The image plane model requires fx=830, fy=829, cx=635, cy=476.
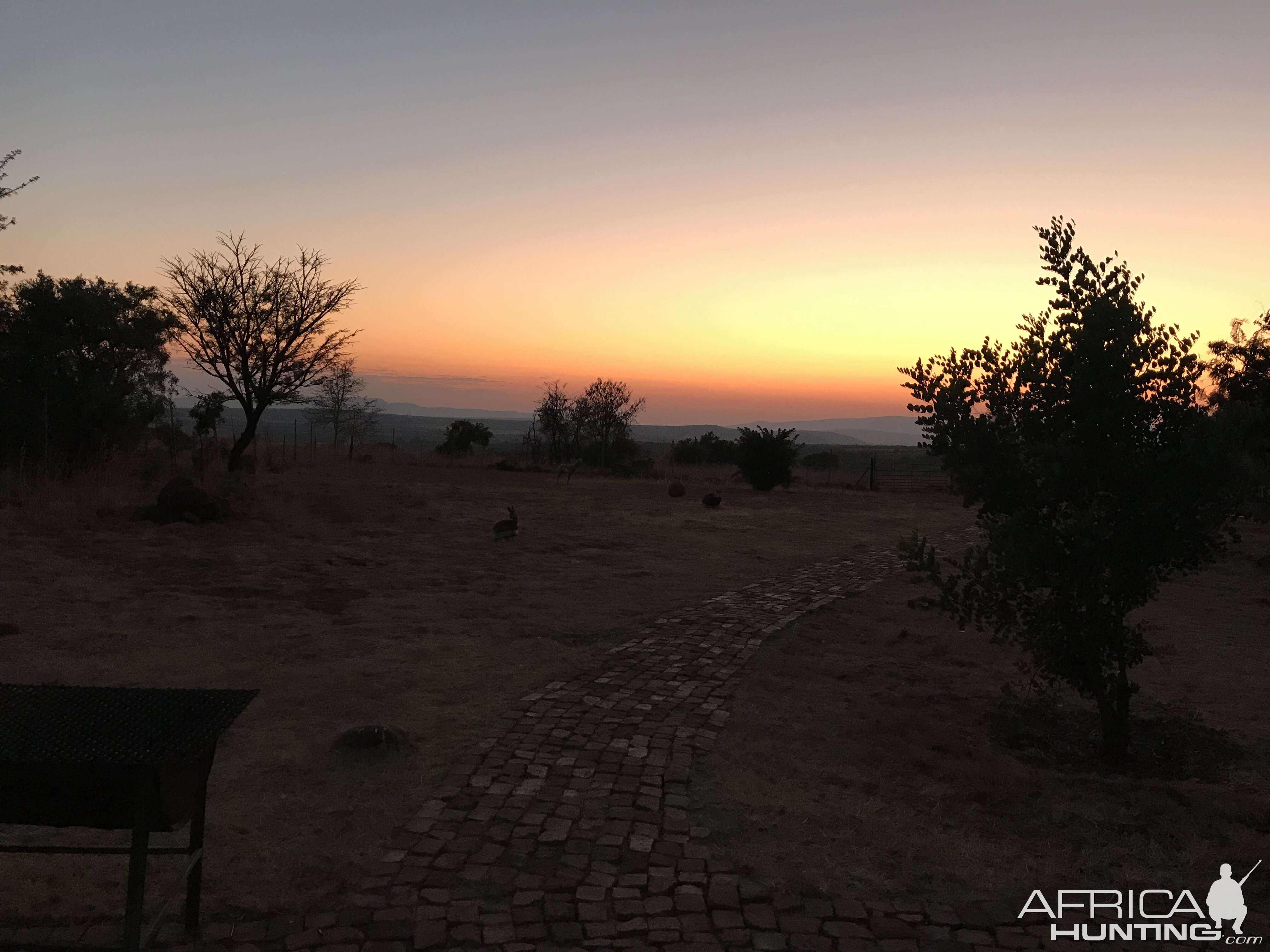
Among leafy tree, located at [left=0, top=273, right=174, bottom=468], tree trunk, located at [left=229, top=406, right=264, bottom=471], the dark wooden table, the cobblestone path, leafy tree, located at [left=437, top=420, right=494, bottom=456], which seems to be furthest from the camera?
leafy tree, located at [left=437, top=420, right=494, bottom=456]

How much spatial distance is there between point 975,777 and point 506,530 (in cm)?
1185

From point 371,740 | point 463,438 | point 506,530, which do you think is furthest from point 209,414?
point 371,740

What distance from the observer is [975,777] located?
5.68 metres

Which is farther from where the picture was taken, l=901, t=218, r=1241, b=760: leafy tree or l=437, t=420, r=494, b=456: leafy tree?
l=437, t=420, r=494, b=456: leafy tree

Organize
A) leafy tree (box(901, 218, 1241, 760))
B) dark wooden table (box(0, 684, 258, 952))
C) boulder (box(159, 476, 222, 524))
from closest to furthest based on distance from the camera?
dark wooden table (box(0, 684, 258, 952)) < leafy tree (box(901, 218, 1241, 760)) < boulder (box(159, 476, 222, 524))

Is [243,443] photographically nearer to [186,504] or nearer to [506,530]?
[186,504]

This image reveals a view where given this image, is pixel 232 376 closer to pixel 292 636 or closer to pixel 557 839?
pixel 292 636

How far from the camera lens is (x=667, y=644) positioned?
9.01m

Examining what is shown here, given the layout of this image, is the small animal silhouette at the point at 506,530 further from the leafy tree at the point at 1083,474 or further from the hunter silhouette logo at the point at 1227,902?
the hunter silhouette logo at the point at 1227,902

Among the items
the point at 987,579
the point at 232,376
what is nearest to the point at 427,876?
the point at 987,579

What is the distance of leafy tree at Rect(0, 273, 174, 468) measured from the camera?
18875 millimetres

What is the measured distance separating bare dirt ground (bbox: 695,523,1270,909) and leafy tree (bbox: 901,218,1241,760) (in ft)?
2.10
